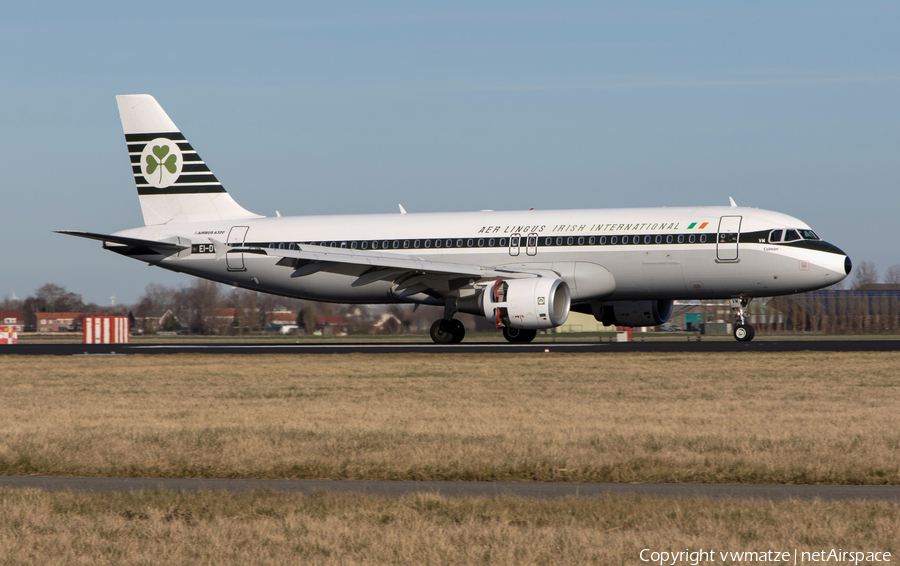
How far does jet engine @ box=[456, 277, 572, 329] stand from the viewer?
89.4 ft

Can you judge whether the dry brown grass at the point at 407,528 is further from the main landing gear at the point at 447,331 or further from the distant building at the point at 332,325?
the distant building at the point at 332,325

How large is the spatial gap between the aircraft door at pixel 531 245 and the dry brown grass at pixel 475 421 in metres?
7.37

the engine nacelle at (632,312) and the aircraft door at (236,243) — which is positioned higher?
the aircraft door at (236,243)

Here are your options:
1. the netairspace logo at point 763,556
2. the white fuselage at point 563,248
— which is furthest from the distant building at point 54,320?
the netairspace logo at point 763,556

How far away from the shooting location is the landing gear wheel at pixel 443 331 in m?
31.8

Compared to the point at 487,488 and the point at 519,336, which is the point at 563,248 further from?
the point at 487,488

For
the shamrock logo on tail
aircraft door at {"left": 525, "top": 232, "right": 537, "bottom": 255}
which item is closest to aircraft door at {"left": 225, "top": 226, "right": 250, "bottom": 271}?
the shamrock logo on tail

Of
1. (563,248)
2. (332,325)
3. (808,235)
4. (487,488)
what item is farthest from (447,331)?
(332,325)

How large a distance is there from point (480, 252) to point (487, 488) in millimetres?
21890

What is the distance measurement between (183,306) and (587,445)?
239 feet

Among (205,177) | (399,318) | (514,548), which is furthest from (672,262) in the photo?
(399,318)

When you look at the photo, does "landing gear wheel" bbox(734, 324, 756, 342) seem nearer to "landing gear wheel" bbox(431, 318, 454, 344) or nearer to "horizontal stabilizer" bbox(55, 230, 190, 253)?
"landing gear wheel" bbox(431, 318, 454, 344)

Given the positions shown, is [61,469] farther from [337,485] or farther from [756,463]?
[756,463]

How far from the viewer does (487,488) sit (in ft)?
28.9
